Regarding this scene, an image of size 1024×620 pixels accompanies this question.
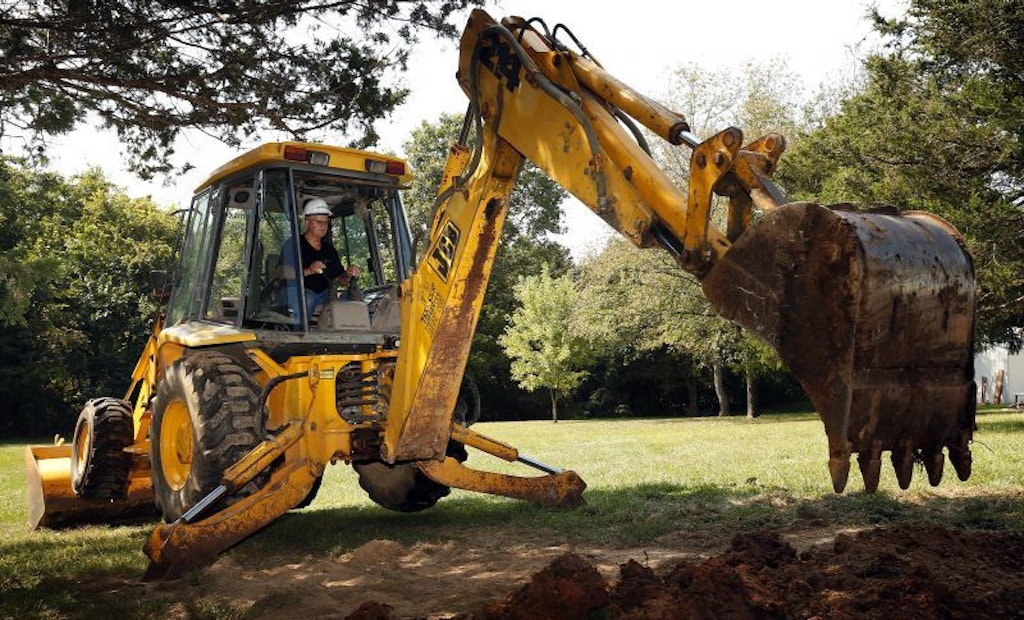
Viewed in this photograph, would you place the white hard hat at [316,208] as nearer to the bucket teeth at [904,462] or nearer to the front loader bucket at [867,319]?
Answer: the front loader bucket at [867,319]

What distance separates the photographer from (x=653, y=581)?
504 centimetres

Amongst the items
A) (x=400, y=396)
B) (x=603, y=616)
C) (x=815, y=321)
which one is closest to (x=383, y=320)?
(x=400, y=396)

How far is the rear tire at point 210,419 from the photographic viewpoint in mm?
6766

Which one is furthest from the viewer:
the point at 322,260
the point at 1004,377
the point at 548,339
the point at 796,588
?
the point at 1004,377

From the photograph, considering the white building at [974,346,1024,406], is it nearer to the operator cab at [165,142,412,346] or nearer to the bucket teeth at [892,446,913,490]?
the operator cab at [165,142,412,346]

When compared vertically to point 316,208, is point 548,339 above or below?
above

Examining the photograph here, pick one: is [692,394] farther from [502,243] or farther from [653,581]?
[653,581]

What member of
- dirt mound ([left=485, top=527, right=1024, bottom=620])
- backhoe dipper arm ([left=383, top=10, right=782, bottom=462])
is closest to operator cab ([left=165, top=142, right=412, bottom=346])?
backhoe dipper arm ([left=383, top=10, right=782, bottom=462])

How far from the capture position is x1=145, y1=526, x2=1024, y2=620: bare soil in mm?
4559

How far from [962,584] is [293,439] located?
451 cm

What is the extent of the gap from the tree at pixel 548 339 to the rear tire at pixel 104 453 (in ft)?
100

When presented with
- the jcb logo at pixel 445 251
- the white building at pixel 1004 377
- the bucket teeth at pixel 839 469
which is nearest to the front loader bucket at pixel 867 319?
the bucket teeth at pixel 839 469

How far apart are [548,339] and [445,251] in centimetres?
3325

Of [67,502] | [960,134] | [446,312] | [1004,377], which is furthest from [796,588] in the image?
[1004,377]
